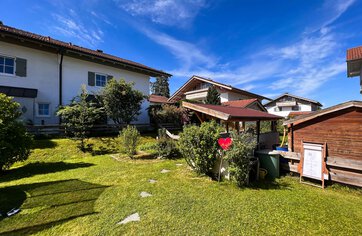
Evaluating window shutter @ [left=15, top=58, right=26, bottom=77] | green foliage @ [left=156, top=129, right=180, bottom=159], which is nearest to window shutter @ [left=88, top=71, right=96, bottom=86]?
window shutter @ [left=15, top=58, right=26, bottom=77]

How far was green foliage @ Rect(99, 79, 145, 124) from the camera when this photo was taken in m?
13.5

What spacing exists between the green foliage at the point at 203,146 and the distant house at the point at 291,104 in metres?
37.4

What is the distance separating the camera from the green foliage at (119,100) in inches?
530

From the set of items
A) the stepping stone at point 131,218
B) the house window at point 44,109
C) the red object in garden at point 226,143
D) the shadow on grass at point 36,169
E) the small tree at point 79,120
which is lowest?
the stepping stone at point 131,218

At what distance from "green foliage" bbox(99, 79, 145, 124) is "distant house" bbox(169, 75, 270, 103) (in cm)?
1233

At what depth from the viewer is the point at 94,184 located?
5613 mm

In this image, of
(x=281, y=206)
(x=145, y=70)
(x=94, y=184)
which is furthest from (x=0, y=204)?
(x=145, y=70)

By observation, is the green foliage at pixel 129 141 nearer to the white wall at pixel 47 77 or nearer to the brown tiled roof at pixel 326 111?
the brown tiled roof at pixel 326 111

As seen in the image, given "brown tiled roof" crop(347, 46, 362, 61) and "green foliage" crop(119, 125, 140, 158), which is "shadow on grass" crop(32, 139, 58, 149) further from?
"brown tiled roof" crop(347, 46, 362, 61)

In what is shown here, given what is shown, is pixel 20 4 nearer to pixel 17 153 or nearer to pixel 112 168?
pixel 17 153

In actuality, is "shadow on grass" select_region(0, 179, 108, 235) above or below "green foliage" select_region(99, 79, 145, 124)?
below

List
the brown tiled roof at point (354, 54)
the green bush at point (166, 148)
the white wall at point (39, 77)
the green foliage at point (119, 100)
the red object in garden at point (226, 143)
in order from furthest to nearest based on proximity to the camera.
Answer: the green foliage at point (119, 100)
the white wall at point (39, 77)
the green bush at point (166, 148)
the brown tiled roof at point (354, 54)
the red object in garden at point (226, 143)

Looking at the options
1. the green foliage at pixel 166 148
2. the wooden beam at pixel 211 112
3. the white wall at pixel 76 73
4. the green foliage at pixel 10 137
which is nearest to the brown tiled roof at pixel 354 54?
the wooden beam at pixel 211 112

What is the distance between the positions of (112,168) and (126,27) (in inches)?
461
